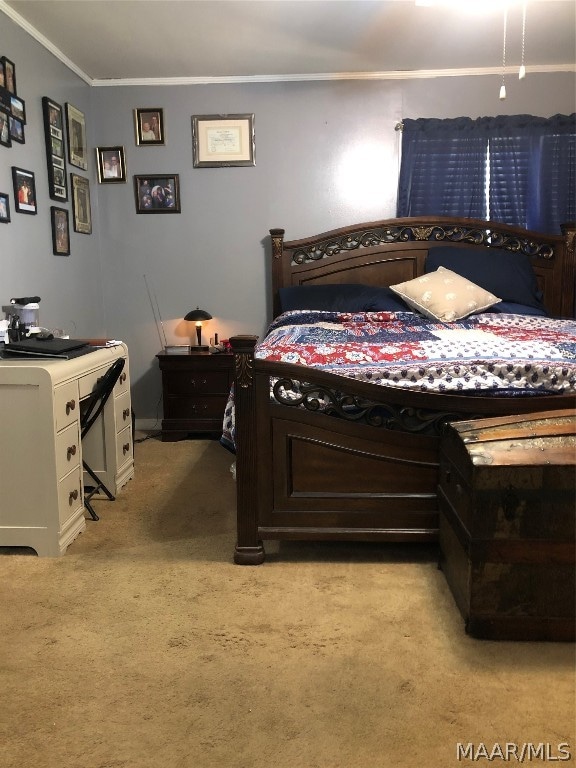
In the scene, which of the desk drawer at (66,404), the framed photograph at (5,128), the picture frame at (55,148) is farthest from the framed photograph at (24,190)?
the desk drawer at (66,404)

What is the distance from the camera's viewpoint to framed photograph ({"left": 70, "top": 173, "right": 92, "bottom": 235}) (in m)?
4.18

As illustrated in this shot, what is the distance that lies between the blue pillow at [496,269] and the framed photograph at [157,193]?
184cm

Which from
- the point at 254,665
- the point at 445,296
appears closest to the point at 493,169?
the point at 445,296

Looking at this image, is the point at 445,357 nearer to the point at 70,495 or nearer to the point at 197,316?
the point at 70,495

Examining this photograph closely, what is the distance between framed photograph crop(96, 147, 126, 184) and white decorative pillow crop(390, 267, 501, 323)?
215 cm

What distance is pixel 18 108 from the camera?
339 cm

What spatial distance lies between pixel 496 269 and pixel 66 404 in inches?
108

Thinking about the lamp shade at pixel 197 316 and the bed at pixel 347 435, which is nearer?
the bed at pixel 347 435

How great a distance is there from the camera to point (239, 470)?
7.79ft

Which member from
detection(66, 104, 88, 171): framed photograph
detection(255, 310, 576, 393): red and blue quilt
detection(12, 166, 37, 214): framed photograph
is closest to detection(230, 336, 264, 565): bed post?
detection(255, 310, 576, 393): red and blue quilt

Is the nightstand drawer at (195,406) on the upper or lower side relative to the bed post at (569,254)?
lower

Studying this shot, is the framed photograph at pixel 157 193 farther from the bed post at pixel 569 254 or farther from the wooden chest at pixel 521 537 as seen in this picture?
the wooden chest at pixel 521 537

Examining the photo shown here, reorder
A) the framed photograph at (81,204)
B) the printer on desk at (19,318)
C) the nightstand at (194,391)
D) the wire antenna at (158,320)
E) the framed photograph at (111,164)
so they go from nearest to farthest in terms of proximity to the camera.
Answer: the printer on desk at (19,318), the framed photograph at (81,204), the nightstand at (194,391), the framed photograph at (111,164), the wire antenna at (158,320)

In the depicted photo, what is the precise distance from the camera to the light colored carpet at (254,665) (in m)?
1.49
